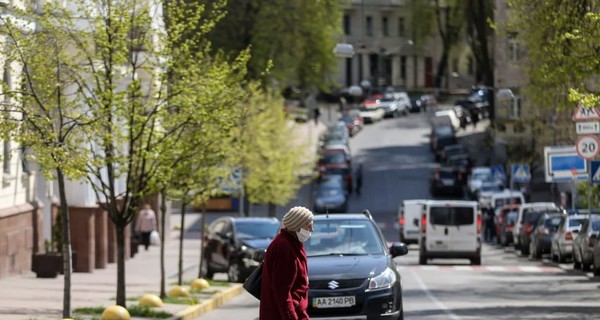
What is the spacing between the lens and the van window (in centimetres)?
4281

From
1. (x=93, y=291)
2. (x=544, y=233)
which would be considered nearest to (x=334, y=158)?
(x=544, y=233)

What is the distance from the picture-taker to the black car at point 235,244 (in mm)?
34875

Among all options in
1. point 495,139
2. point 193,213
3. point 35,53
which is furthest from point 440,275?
point 495,139

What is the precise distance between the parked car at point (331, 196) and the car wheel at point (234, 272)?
129 ft

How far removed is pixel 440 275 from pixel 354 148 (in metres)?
70.1

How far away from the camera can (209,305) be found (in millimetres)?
26766

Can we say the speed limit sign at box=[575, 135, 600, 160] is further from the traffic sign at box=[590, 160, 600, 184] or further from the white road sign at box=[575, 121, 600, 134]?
the traffic sign at box=[590, 160, 600, 184]

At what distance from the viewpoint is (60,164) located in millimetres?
19953

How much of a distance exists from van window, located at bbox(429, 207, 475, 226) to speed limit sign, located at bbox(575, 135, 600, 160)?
29.6ft

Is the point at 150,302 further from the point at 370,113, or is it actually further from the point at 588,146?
the point at 370,113

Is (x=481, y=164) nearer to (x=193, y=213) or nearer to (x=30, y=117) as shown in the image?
(x=193, y=213)

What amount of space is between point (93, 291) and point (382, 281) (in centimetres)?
1142

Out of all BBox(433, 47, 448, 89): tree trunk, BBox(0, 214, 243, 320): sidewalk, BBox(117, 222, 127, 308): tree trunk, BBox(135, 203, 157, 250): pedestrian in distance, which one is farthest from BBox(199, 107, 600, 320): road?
BBox(433, 47, 448, 89): tree trunk

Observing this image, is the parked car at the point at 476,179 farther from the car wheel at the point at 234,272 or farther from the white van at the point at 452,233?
the car wheel at the point at 234,272
